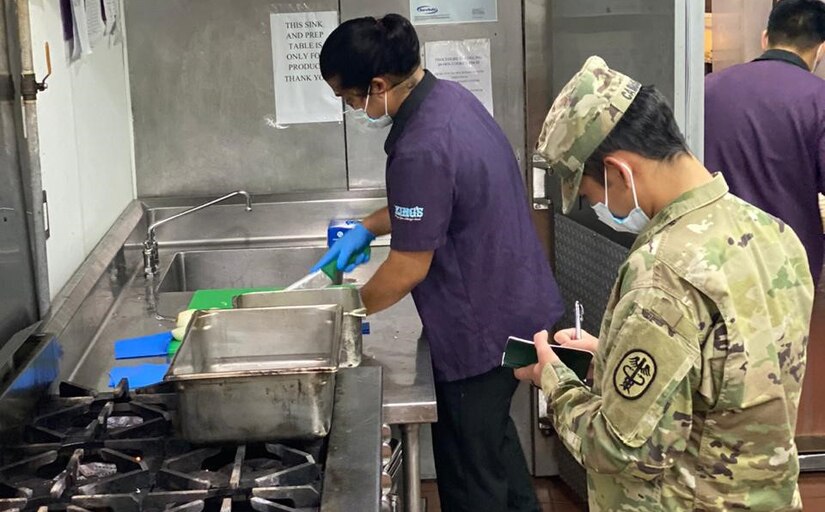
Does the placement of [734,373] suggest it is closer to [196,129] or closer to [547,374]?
[547,374]

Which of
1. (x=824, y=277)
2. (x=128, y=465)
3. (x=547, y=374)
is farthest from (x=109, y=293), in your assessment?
(x=824, y=277)

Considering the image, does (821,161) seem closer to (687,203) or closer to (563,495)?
(563,495)

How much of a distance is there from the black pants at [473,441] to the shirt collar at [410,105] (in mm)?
576

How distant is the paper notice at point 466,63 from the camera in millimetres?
3293

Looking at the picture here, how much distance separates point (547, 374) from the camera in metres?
1.72

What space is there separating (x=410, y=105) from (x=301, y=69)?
107cm

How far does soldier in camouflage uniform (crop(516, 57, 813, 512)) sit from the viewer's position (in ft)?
4.78

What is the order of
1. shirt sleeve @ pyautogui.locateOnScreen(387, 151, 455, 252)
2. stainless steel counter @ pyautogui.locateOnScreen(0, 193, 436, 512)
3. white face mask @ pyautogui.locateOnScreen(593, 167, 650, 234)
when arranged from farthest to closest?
shirt sleeve @ pyautogui.locateOnScreen(387, 151, 455, 252)
stainless steel counter @ pyautogui.locateOnScreen(0, 193, 436, 512)
white face mask @ pyautogui.locateOnScreen(593, 167, 650, 234)

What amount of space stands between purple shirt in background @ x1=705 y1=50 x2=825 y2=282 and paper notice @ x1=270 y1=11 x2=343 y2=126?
3.81 ft

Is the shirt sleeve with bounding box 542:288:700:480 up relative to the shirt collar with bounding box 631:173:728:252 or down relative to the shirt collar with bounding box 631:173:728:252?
down

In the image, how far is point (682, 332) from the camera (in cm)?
144

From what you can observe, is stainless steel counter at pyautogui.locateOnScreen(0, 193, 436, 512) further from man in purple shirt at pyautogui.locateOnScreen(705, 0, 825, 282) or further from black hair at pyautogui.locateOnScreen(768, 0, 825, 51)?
black hair at pyautogui.locateOnScreen(768, 0, 825, 51)

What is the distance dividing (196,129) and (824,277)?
80.7 inches

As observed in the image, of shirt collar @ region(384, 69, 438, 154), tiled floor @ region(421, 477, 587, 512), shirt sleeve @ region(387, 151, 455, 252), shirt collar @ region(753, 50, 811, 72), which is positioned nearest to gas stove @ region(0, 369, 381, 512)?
shirt sleeve @ region(387, 151, 455, 252)
